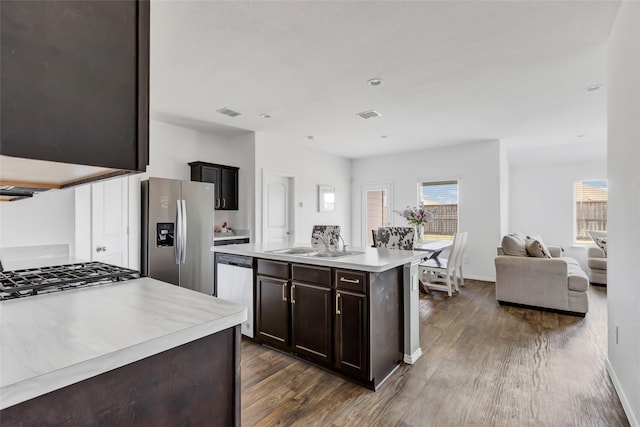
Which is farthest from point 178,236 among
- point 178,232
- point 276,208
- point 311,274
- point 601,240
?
point 601,240

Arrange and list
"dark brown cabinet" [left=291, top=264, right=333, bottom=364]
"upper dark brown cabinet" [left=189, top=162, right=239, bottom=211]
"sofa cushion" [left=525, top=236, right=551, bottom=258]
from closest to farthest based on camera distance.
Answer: "dark brown cabinet" [left=291, top=264, right=333, bottom=364] → "sofa cushion" [left=525, top=236, right=551, bottom=258] → "upper dark brown cabinet" [left=189, top=162, right=239, bottom=211]

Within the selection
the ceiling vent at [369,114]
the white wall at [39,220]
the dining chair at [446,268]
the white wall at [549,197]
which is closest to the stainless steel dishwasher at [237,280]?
the white wall at [39,220]

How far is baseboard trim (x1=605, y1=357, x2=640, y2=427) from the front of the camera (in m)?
1.76

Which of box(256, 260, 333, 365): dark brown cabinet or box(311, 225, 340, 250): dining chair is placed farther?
box(311, 225, 340, 250): dining chair

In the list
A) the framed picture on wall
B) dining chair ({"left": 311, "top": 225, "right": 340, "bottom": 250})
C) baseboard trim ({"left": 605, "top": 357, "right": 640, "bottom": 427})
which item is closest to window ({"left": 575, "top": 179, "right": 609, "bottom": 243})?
the framed picture on wall

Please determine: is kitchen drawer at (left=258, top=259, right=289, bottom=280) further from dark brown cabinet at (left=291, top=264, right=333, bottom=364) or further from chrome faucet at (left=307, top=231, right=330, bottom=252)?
chrome faucet at (left=307, top=231, right=330, bottom=252)

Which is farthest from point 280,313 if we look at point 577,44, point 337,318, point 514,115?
point 514,115

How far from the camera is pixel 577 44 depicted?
2.48m

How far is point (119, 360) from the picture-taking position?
0.77 m

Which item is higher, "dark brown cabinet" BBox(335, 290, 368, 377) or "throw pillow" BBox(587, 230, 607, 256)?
"throw pillow" BBox(587, 230, 607, 256)

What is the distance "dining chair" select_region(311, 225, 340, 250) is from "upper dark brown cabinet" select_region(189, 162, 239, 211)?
2.34 meters

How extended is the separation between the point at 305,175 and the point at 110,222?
3.42m

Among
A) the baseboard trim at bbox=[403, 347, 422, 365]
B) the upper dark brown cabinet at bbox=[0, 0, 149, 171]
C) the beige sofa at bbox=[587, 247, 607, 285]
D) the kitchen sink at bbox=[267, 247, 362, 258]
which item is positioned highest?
the upper dark brown cabinet at bbox=[0, 0, 149, 171]

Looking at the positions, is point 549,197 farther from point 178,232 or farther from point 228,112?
point 178,232
